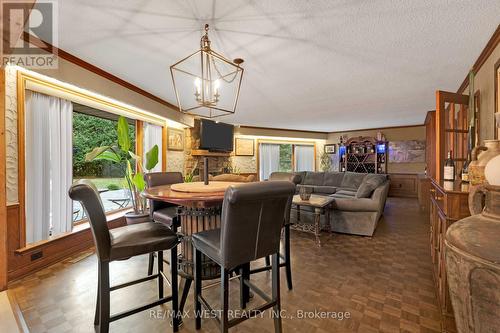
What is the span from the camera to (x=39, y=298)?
196 cm

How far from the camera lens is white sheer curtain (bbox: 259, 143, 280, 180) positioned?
7870 mm

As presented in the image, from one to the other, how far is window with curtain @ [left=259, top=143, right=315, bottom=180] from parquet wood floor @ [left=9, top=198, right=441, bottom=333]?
16.2 feet

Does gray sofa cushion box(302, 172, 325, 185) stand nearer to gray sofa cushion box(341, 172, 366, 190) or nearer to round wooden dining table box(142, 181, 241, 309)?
gray sofa cushion box(341, 172, 366, 190)

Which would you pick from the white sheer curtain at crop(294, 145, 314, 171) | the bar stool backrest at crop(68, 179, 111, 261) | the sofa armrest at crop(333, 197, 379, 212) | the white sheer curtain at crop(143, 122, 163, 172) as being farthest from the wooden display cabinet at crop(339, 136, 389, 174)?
the bar stool backrest at crop(68, 179, 111, 261)

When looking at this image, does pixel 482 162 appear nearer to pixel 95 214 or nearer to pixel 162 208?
pixel 95 214

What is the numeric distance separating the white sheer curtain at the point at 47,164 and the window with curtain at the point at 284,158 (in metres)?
5.60

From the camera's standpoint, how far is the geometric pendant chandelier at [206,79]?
71.5 inches

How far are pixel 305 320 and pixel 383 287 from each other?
93 centimetres

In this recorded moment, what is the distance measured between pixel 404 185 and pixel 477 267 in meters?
7.52

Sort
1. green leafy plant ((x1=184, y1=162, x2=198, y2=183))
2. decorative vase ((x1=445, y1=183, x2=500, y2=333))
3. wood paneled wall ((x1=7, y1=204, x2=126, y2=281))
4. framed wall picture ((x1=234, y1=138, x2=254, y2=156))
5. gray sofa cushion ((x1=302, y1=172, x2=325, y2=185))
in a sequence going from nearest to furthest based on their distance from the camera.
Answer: decorative vase ((x1=445, y1=183, x2=500, y2=333))
wood paneled wall ((x1=7, y1=204, x2=126, y2=281))
green leafy plant ((x1=184, y1=162, x2=198, y2=183))
gray sofa cushion ((x1=302, y1=172, x2=325, y2=185))
framed wall picture ((x1=234, y1=138, x2=254, y2=156))

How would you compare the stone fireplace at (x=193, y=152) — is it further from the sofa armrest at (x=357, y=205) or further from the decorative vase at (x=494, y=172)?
the decorative vase at (x=494, y=172)

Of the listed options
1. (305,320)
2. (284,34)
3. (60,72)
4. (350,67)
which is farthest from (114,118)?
(305,320)

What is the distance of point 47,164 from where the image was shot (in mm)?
2637

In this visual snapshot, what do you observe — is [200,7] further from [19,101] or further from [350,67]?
[19,101]
